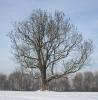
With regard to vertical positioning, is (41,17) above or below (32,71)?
above

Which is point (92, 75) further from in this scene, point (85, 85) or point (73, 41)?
point (73, 41)

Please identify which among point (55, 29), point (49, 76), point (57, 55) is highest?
point (55, 29)

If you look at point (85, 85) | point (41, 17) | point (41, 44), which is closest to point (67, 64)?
point (41, 44)

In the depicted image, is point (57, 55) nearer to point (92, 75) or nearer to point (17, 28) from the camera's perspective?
point (17, 28)

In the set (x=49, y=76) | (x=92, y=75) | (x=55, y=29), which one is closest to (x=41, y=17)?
(x=55, y=29)

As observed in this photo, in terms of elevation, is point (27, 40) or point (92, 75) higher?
point (92, 75)

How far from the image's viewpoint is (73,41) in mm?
35781

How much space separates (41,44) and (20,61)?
11.8 feet

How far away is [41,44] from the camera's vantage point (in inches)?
1337

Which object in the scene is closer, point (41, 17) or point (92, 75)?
point (41, 17)

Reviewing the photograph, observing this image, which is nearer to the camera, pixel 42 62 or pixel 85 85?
pixel 42 62

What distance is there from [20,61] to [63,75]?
17.9 feet

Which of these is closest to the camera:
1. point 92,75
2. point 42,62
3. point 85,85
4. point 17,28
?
point 42,62

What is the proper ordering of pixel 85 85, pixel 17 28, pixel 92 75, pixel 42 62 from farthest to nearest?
1. pixel 92 75
2. pixel 85 85
3. pixel 17 28
4. pixel 42 62
